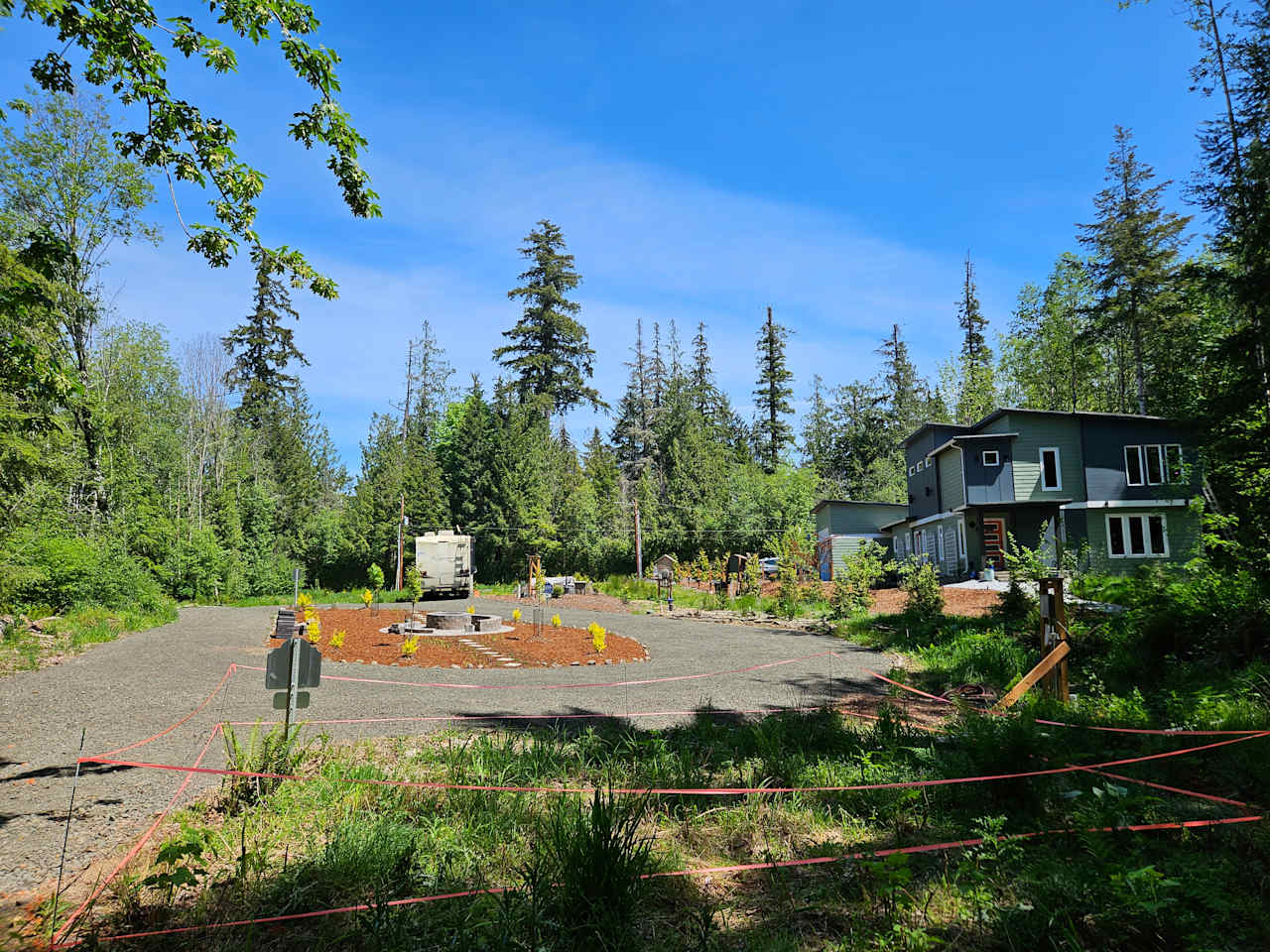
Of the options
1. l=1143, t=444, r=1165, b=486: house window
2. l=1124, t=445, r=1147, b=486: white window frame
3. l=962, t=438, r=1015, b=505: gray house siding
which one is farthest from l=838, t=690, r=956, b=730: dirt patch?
l=1143, t=444, r=1165, b=486: house window

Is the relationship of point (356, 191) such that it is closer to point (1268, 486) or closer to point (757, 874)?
point (757, 874)

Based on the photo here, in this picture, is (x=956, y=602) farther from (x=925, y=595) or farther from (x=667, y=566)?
(x=667, y=566)

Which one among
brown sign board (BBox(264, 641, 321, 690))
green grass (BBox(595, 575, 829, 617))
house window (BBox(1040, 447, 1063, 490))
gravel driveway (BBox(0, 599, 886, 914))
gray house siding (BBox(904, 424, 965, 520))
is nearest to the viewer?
gravel driveway (BBox(0, 599, 886, 914))

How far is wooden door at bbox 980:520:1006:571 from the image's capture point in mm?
24984

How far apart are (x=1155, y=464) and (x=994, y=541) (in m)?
7.06

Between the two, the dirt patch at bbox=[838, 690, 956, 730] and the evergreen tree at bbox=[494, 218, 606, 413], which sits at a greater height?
the evergreen tree at bbox=[494, 218, 606, 413]

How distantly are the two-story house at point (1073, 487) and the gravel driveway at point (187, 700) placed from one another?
14.4m

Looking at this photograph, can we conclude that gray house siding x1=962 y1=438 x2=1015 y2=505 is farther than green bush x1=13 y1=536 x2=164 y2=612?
Yes

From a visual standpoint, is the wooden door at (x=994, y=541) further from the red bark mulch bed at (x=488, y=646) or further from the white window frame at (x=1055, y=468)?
the red bark mulch bed at (x=488, y=646)

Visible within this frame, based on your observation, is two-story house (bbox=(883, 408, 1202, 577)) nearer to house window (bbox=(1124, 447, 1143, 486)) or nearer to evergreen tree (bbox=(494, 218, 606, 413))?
house window (bbox=(1124, 447, 1143, 486))

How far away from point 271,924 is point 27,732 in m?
6.03

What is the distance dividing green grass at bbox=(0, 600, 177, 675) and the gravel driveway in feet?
2.03

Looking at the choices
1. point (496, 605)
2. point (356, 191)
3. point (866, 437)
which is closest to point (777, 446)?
point (866, 437)

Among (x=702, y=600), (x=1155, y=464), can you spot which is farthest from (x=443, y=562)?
(x=1155, y=464)
